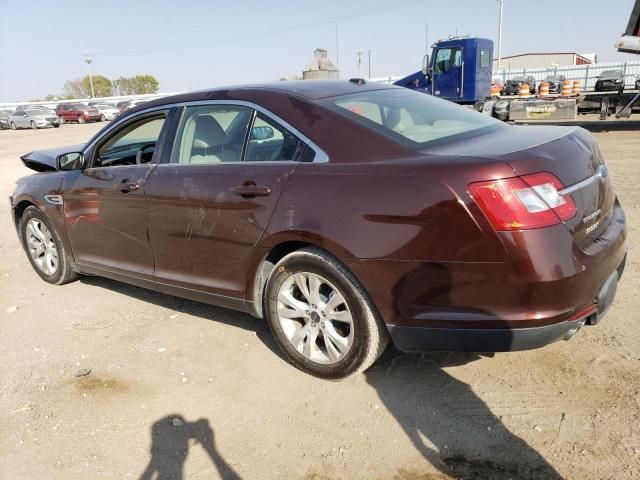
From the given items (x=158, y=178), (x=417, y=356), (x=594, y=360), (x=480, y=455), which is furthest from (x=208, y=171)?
(x=594, y=360)

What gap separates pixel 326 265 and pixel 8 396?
2101mm

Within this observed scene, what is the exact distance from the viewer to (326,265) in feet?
9.75

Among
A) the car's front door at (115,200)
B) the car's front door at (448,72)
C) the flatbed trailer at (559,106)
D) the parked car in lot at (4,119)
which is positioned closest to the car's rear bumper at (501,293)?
the car's front door at (115,200)

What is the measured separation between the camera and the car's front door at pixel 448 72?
17.5 m

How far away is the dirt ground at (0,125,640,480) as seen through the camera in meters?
2.54

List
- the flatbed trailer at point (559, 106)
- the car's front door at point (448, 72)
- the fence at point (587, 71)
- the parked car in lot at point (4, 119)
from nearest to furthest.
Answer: the flatbed trailer at point (559, 106), the car's front door at point (448, 72), the fence at point (587, 71), the parked car in lot at point (4, 119)

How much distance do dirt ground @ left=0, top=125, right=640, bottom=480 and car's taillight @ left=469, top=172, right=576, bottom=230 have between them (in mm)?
1028

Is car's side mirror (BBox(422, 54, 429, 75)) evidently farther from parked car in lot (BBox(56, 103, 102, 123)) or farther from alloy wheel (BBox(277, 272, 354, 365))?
parked car in lot (BBox(56, 103, 102, 123))

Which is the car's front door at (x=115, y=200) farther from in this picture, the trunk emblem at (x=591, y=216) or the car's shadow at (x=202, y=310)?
the trunk emblem at (x=591, y=216)

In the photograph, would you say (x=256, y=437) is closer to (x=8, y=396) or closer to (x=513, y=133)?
(x=8, y=396)

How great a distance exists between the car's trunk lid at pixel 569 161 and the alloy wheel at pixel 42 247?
3799 millimetres

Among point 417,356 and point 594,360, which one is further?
point 417,356

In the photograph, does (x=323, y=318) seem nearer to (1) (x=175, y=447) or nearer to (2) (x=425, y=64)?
(1) (x=175, y=447)

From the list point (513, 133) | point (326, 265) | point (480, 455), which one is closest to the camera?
point (480, 455)
